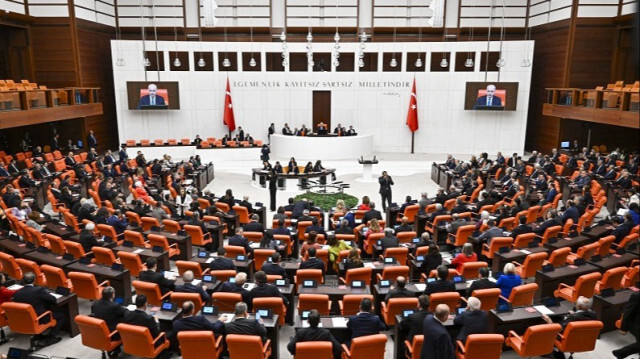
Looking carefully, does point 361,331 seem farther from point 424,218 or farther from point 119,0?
point 119,0

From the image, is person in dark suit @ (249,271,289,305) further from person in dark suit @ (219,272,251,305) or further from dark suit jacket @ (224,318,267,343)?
dark suit jacket @ (224,318,267,343)

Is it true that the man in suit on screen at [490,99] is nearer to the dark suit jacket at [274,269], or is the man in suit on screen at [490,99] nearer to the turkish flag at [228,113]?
the turkish flag at [228,113]

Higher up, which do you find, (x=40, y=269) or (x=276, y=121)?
(x=276, y=121)

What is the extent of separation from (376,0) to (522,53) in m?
8.86

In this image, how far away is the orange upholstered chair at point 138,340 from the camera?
6.16 m

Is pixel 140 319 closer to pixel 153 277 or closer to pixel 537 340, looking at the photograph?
pixel 153 277

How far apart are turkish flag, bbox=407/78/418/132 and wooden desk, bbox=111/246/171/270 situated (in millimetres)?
20074

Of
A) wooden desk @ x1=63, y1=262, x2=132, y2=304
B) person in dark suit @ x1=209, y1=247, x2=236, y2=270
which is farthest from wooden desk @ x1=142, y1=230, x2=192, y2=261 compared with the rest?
person in dark suit @ x1=209, y1=247, x2=236, y2=270

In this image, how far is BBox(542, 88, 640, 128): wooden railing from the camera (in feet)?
56.1

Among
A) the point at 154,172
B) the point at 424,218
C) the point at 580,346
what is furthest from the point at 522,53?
the point at 580,346

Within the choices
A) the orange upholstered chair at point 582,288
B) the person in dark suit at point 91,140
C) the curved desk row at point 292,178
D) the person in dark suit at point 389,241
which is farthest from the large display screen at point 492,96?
the person in dark suit at point 91,140

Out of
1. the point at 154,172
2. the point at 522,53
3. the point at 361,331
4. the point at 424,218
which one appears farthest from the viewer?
the point at 522,53

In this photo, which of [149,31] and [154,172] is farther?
[149,31]

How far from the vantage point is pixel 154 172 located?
61.2ft
